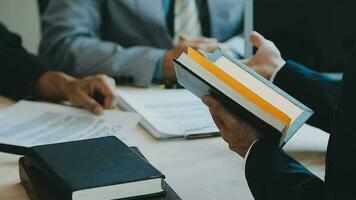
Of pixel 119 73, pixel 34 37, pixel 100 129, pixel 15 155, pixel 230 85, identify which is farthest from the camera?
pixel 34 37

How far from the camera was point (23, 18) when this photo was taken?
2859mm

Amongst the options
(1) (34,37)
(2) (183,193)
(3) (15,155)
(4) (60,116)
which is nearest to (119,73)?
(4) (60,116)

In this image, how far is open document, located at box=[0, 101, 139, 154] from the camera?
1064 mm

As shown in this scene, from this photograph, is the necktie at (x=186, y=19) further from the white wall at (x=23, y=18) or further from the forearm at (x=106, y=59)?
the white wall at (x=23, y=18)

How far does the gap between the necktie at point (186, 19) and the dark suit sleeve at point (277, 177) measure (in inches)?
39.6

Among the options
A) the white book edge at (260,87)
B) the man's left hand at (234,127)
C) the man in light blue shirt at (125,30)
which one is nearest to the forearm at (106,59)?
the man in light blue shirt at (125,30)

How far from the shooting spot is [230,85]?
763 mm

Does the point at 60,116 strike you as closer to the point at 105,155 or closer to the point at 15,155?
the point at 15,155

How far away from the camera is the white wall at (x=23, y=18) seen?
2818 mm

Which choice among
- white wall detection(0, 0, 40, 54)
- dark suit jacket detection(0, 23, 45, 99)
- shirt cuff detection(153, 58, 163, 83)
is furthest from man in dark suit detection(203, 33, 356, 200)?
white wall detection(0, 0, 40, 54)

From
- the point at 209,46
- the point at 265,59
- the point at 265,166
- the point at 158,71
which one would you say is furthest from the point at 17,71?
the point at 265,166

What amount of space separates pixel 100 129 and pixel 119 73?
1.46 ft

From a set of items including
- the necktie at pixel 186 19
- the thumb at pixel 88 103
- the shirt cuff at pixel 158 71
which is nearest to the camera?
the thumb at pixel 88 103

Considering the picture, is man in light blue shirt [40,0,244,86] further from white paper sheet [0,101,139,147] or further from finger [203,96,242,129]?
finger [203,96,242,129]
